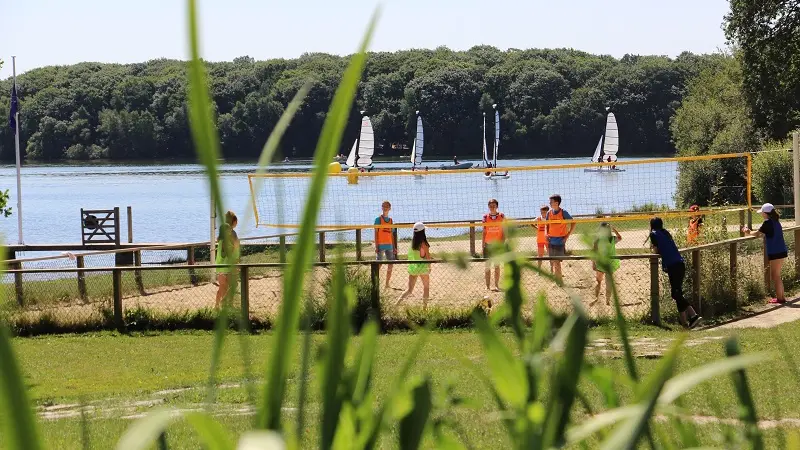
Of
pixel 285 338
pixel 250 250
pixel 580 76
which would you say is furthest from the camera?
pixel 580 76

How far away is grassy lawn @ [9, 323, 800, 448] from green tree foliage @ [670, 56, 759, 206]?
27.7 metres

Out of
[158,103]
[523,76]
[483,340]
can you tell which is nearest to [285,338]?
[483,340]

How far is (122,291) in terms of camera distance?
15.9 metres

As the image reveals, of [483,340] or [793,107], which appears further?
[793,107]

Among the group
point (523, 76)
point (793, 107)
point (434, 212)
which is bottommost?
point (434, 212)

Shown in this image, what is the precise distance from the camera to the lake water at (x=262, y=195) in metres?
35.1

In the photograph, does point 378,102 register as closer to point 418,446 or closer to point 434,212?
point 434,212

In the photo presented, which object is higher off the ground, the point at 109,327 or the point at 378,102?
the point at 378,102

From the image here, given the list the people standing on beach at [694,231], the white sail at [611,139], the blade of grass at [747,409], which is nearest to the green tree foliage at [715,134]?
the white sail at [611,139]

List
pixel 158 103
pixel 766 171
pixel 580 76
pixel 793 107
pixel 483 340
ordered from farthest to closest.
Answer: pixel 580 76 < pixel 158 103 < pixel 793 107 < pixel 766 171 < pixel 483 340

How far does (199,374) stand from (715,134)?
136 ft

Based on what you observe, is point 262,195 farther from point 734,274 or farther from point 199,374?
point 734,274

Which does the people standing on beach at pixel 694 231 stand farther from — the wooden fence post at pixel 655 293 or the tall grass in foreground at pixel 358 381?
the tall grass in foreground at pixel 358 381

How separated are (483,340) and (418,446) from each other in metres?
0.09
